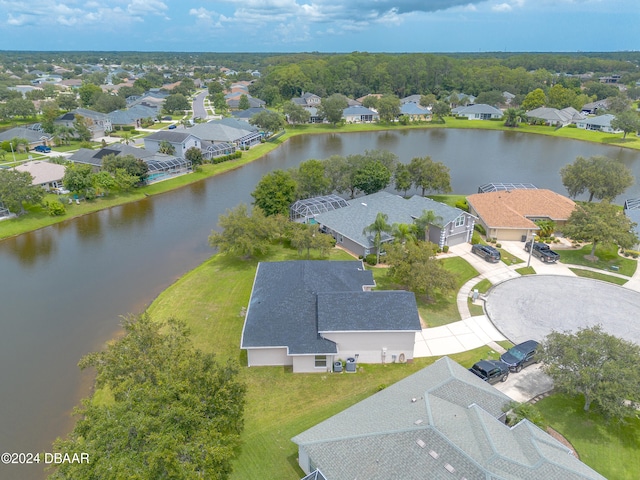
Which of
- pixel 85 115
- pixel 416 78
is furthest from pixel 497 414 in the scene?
pixel 416 78

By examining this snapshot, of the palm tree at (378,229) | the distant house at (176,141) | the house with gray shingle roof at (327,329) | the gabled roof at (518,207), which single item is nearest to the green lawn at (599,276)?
the gabled roof at (518,207)

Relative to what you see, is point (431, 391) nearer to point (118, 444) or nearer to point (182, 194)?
point (118, 444)

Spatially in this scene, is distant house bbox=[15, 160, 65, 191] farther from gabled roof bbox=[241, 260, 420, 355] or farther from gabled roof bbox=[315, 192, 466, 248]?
gabled roof bbox=[241, 260, 420, 355]

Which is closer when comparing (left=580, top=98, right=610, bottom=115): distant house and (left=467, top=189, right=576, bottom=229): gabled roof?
(left=467, top=189, right=576, bottom=229): gabled roof

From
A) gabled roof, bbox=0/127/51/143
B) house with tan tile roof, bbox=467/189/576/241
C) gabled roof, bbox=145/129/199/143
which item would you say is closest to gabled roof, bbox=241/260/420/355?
house with tan tile roof, bbox=467/189/576/241

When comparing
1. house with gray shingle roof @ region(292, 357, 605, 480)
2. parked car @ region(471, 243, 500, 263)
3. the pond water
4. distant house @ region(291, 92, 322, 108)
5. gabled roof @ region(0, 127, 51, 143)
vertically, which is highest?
distant house @ region(291, 92, 322, 108)

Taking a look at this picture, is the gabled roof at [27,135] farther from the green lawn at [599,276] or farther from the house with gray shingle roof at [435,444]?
the green lawn at [599,276]

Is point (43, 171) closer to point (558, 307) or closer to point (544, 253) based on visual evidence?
point (544, 253)
